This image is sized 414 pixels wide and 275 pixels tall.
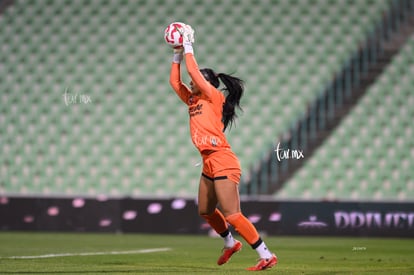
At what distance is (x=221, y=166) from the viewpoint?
25.4ft

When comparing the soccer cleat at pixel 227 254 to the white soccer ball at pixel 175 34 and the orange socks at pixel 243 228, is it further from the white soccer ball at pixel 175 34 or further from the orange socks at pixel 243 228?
the white soccer ball at pixel 175 34

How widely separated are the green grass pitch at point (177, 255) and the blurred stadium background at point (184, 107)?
8.82ft

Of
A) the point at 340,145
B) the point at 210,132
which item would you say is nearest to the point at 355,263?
the point at 210,132

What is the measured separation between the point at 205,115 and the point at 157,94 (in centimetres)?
1115

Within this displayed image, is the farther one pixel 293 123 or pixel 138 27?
pixel 138 27

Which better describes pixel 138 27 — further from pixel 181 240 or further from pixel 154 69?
pixel 181 240

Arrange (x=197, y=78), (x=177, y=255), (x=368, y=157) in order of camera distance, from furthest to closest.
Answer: (x=368, y=157)
(x=177, y=255)
(x=197, y=78)

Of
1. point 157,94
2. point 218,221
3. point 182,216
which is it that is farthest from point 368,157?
point 218,221

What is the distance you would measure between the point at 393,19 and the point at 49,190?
8204mm

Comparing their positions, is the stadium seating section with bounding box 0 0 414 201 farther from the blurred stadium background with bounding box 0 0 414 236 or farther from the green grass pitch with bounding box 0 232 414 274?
the green grass pitch with bounding box 0 232 414 274

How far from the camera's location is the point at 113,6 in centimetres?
2047

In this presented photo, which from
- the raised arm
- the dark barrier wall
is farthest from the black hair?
the dark barrier wall

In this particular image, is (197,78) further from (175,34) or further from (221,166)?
(221,166)

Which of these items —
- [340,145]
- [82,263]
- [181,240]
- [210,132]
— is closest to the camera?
[210,132]
